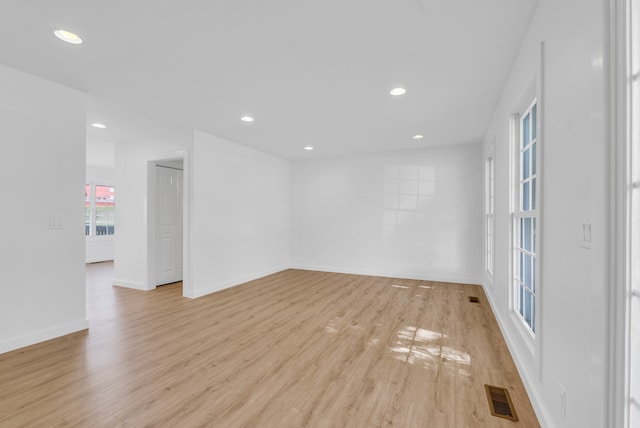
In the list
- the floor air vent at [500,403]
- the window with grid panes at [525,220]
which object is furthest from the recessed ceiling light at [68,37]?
the floor air vent at [500,403]

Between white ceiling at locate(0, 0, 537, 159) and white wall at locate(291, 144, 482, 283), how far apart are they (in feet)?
5.32

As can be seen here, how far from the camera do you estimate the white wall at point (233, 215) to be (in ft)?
Result: 14.0

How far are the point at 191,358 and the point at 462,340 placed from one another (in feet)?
8.45

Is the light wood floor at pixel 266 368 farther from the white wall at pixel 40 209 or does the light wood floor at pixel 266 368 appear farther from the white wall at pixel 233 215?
the white wall at pixel 233 215

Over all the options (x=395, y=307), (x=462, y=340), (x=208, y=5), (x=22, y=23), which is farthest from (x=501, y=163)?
(x=22, y=23)

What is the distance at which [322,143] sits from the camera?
16.6 feet

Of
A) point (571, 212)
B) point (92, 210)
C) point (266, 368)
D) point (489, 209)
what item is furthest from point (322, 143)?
point (92, 210)

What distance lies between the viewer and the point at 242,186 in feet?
17.0

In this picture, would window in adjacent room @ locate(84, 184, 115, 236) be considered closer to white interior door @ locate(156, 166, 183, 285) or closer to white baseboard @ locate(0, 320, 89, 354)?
white interior door @ locate(156, 166, 183, 285)

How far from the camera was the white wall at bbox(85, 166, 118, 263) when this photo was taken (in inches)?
296

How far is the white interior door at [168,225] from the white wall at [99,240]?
3747 millimetres

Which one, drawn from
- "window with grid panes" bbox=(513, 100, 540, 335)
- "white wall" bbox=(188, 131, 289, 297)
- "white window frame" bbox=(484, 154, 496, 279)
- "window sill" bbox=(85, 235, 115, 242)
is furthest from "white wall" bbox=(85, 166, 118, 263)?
"window with grid panes" bbox=(513, 100, 540, 335)

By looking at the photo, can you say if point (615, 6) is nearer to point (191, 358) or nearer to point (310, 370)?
point (310, 370)

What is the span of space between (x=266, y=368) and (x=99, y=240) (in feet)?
26.1
